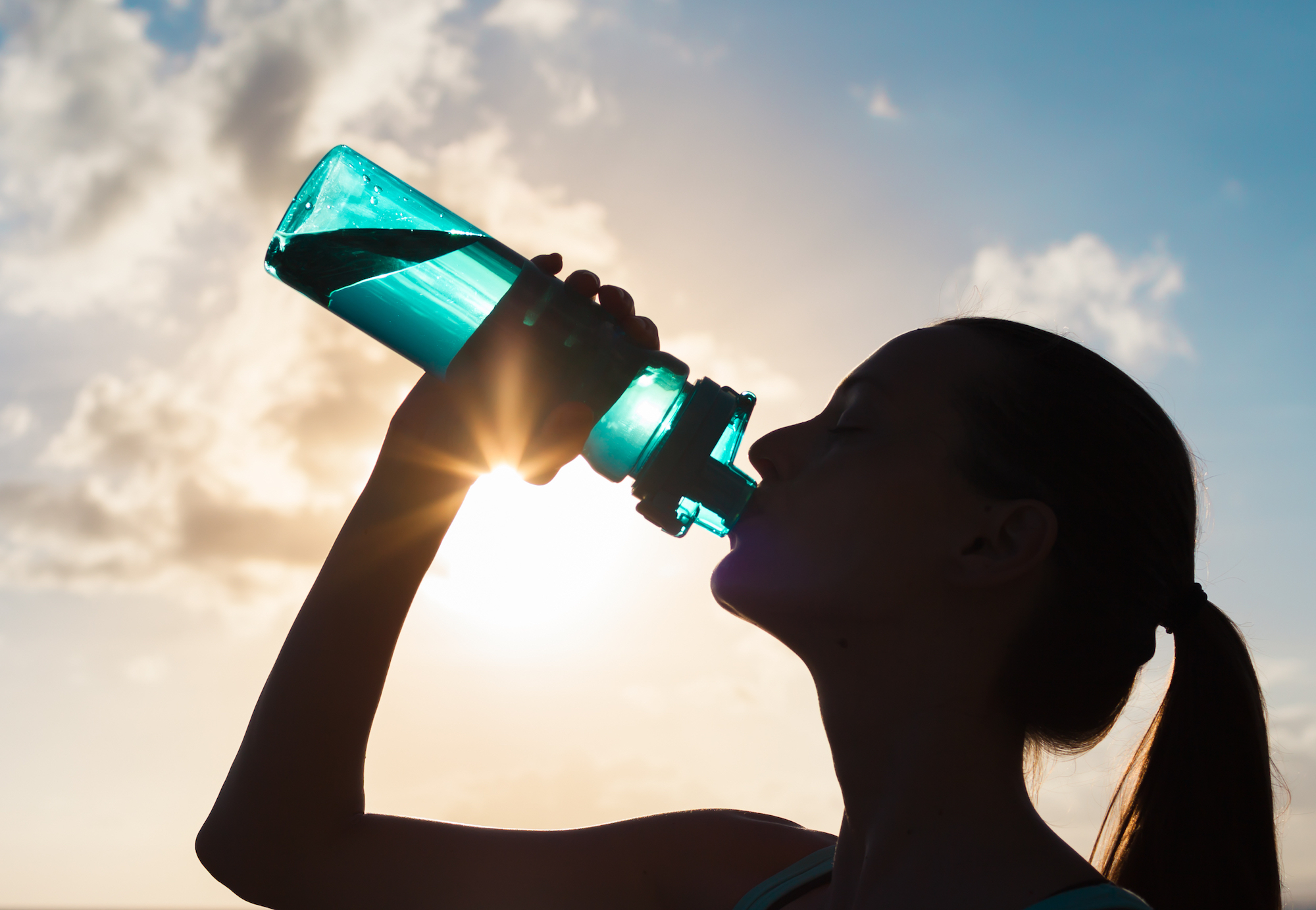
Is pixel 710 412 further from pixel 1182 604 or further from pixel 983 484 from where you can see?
pixel 1182 604

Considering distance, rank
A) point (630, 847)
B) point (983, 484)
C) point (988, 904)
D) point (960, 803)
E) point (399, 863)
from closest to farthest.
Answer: point (988, 904) < point (960, 803) < point (983, 484) < point (399, 863) < point (630, 847)

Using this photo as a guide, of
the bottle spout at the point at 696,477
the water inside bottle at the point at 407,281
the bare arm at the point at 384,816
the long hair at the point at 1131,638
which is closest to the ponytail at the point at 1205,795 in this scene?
the long hair at the point at 1131,638

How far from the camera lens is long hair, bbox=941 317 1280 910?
5.29 feet

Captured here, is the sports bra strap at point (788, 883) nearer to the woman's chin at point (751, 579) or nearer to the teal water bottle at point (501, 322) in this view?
the woman's chin at point (751, 579)

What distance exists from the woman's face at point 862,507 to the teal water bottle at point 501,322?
165 millimetres

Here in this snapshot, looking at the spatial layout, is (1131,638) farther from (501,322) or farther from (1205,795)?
(501,322)

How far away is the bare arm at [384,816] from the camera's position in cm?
175

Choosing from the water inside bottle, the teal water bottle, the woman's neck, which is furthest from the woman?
the water inside bottle

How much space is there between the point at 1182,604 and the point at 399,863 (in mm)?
1692

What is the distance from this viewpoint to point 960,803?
1.48m

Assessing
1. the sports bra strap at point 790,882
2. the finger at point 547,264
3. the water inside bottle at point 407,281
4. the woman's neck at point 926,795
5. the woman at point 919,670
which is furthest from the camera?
the water inside bottle at point 407,281

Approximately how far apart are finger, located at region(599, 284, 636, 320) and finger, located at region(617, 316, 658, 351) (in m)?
0.01

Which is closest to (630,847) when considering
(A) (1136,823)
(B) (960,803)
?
(B) (960,803)

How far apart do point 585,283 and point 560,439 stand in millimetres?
398
